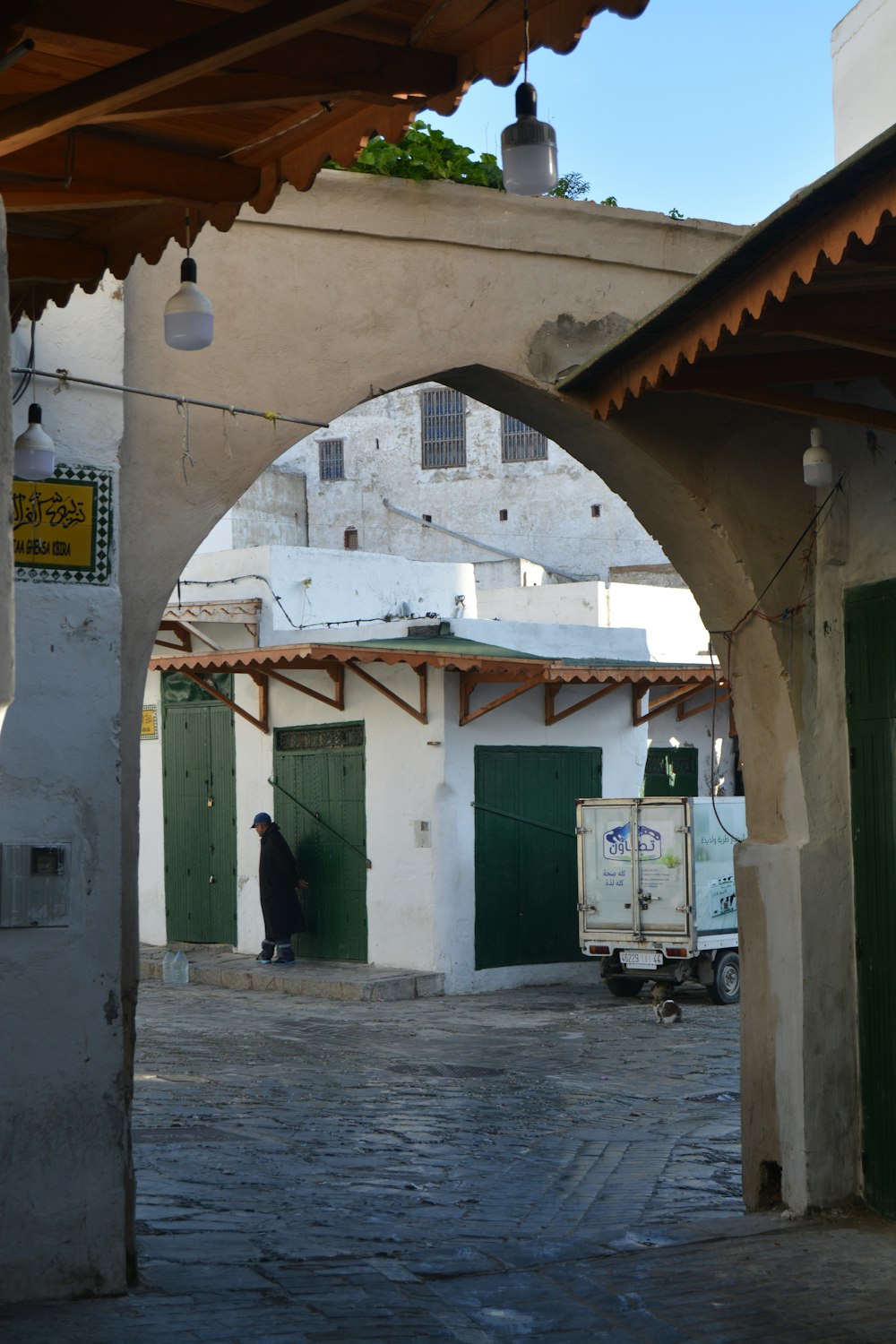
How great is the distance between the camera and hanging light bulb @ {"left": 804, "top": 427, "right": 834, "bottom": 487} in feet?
20.6

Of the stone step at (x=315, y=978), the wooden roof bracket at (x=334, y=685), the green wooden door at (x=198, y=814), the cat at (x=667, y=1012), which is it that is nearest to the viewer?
the cat at (x=667, y=1012)

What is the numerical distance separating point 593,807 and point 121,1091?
34.2 ft

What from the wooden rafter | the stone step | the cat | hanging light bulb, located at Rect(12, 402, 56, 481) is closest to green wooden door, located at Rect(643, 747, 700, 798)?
the wooden rafter

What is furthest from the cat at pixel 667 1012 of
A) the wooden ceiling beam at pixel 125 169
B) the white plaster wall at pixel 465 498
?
the white plaster wall at pixel 465 498

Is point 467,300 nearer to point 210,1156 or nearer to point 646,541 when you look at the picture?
point 210,1156

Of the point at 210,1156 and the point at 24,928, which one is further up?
the point at 24,928

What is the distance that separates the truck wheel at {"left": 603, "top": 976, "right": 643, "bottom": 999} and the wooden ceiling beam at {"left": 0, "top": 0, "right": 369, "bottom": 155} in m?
12.8

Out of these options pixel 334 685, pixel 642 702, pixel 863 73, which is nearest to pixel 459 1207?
pixel 863 73

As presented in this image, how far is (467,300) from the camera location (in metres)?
6.69

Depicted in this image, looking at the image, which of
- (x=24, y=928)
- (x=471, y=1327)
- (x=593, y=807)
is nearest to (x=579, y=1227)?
(x=471, y=1327)

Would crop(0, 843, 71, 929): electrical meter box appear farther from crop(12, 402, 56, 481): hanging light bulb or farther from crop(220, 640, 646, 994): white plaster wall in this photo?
crop(220, 640, 646, 994): white plaster wall

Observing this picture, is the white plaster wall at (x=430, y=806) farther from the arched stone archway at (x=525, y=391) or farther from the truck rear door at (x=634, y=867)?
the arched stone archway at (x=525, y=391)

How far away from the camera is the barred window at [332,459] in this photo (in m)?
41.0

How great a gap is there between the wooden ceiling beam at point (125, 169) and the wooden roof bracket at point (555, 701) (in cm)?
1277
